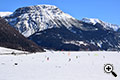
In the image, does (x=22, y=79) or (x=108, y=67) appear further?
(x=22, y=79)

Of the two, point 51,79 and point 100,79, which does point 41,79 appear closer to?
point 51,79

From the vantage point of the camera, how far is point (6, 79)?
3512 centimetres

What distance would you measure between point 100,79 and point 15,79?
1132 cm

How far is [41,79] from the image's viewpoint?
120 ft

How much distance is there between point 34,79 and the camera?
1436 inches

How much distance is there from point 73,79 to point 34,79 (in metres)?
5.18

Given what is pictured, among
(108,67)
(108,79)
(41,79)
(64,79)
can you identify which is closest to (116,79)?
(108,79)

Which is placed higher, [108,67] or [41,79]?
[41,79]

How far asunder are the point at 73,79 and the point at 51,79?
9.60 ft

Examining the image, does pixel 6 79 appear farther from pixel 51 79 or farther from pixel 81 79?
pixel 81 79

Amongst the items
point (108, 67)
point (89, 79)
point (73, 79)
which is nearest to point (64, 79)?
point (73, 79)

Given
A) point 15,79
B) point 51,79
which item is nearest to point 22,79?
point 15,79

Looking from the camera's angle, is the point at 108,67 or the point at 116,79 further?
the point at 116,79

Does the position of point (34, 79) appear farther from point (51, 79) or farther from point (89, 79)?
point (89, 79)
